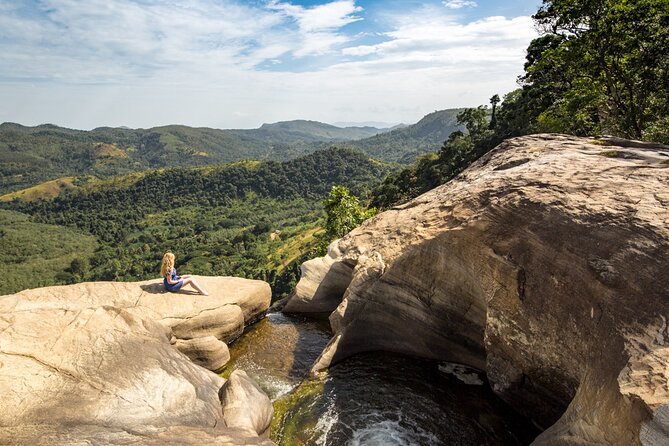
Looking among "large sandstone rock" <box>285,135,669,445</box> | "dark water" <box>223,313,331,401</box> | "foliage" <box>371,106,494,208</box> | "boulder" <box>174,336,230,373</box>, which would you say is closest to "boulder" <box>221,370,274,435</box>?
"dark water" <box>223,313,331,401</box>

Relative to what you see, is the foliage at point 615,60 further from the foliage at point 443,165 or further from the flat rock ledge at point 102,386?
the foliage at point 443,165

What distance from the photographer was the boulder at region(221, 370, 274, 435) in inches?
578

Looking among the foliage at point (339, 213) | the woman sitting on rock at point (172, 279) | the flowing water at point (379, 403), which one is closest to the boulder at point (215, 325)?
the flowing water at point (379, 403)

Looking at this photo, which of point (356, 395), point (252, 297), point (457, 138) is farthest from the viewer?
point (457, 138)

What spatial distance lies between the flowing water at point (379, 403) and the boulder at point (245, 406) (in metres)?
0.95

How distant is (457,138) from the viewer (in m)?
110

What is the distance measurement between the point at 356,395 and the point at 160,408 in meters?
8.83

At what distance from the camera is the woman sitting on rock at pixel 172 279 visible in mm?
21594

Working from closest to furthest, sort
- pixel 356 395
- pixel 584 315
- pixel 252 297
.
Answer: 1. pixel 584 315
2. pixel 356 395
3. pixel 252 297

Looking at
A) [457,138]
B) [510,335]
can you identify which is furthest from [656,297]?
[457,138]

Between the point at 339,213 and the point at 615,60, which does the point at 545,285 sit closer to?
the point at 615,60

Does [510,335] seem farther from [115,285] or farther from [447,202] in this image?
[115,285]

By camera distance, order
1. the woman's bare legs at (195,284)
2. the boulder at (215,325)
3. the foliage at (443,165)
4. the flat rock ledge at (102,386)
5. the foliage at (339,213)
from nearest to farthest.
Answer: the flat rock ledge at (102,386)
the boulder at (215,325)
the woman's bare legs at (195,284)
the foliage at (339,213)
the foliage at (443,165)

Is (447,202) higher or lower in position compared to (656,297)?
higher
